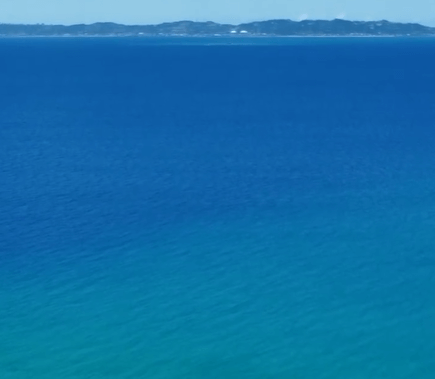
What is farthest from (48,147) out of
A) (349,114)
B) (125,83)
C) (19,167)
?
(125,83)

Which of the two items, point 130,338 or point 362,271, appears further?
point 362,271

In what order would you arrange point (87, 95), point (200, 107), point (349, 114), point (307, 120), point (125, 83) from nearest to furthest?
point (307, 120)
point (349, 114)
point (200, 107)
point (87, 95)
point (125, 83)

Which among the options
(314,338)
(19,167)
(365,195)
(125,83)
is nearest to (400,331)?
(314,338)

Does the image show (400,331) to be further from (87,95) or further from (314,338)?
(87,95)

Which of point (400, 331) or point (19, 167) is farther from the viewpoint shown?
point (19, 167)

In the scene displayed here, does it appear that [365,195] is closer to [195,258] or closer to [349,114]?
[195,258]

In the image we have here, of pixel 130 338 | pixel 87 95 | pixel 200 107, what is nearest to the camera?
pixel 130 338
